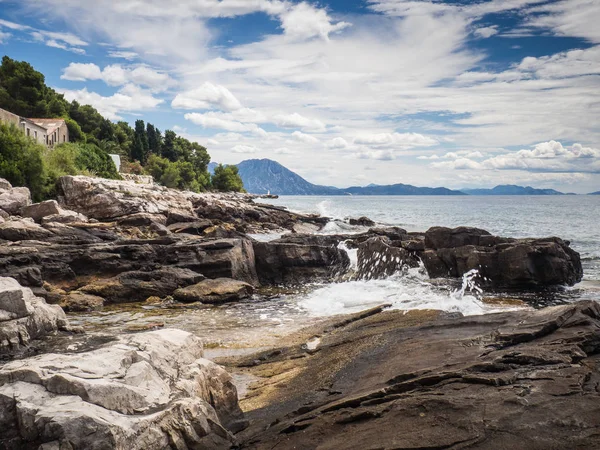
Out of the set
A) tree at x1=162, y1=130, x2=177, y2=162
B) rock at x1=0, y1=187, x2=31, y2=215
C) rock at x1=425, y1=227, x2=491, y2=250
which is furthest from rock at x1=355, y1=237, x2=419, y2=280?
tree at x1=162, y1=130, x2=177, y2=162

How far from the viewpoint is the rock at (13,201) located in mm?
32691

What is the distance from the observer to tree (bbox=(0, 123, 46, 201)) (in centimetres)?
4175

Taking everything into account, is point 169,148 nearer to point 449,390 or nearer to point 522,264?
point 522,264

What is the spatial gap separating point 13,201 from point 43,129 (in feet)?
131

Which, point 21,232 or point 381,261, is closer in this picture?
point 21,232

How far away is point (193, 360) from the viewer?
839 cm

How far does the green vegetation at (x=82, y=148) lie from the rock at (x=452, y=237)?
3484cm

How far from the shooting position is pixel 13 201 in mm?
33219

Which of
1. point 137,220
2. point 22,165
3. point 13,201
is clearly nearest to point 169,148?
point 22,165

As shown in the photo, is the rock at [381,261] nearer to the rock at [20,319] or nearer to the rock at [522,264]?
the rock at [522,264]

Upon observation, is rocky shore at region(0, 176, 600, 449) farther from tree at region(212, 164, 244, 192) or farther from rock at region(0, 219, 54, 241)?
tree at region(212, 164, 244, 192)

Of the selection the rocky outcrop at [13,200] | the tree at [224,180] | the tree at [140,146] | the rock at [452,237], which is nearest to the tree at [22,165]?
the rocky outcrop at [13,200]

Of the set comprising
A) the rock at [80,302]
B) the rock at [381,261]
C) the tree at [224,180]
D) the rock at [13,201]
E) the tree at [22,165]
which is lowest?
the rock at [80,302]

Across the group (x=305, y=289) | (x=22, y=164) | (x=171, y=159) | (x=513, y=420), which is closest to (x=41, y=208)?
(x=22, y=164)
